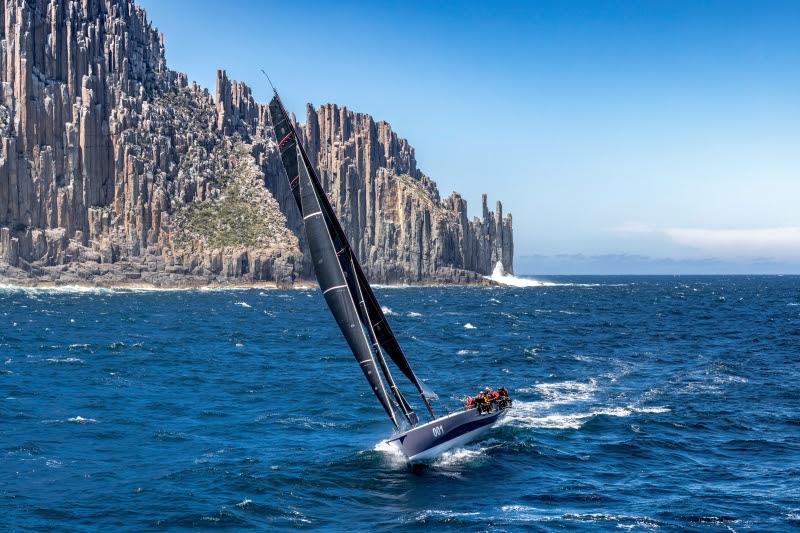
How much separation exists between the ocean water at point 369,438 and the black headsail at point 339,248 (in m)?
4.52

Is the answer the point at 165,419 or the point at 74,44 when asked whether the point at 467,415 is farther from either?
the point at 74,44

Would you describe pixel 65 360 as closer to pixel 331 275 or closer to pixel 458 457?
pixel 331 275

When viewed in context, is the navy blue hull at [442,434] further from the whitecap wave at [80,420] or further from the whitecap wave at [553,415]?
the whitecap wave at [80,420]

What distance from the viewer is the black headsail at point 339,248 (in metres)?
30.6

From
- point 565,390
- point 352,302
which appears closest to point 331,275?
point 352,302

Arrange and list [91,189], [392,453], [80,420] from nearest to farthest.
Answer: [392,453]
[80,420]
[91,189]

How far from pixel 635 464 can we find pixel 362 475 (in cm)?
1152

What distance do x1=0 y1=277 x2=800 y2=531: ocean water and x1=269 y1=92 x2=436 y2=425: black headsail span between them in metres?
4.52

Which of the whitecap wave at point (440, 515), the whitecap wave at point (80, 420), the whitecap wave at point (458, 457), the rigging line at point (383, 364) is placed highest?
the rigging line at point (383, 364)

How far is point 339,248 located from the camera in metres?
31.8

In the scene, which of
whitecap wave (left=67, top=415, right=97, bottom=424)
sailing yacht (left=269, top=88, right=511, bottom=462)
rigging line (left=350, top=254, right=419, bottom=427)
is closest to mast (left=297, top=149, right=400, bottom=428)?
sailing yacht (left=269, top=88, right=511, bottom=462)

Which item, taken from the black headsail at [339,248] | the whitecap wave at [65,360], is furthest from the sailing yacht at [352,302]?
the whitecap wave at [65,360]

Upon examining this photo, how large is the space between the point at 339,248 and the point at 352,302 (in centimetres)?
263

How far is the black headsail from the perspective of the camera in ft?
100
